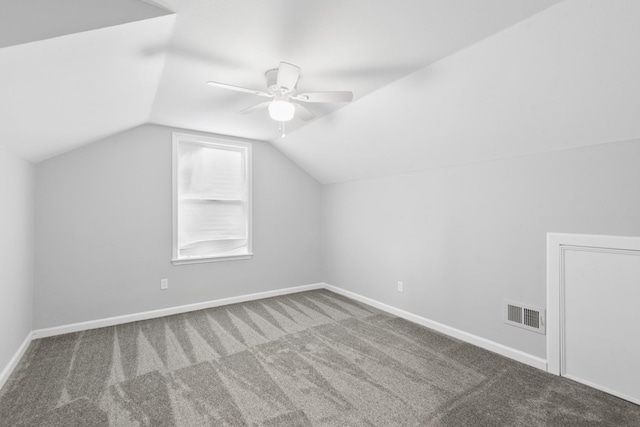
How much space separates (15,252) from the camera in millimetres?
2553

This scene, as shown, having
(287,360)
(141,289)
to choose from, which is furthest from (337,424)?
(141,289)

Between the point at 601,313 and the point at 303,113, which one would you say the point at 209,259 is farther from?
the point at 601,313

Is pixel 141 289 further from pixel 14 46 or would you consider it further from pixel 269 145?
pixel 14 46

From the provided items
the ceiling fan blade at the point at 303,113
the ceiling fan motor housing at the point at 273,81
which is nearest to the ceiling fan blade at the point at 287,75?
the ceiling fan motor housing at the point at 273,81

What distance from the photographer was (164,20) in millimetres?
1592

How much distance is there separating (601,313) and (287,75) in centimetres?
290

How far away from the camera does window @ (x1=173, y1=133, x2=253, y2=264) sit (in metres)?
3.96

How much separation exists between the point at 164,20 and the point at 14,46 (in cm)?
67

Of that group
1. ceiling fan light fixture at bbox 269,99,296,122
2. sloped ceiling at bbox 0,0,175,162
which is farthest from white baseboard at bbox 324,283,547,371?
sloped ceiling at bbox 0,0,175,162

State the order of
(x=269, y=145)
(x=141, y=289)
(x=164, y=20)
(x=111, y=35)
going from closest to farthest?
(x=111, y=35), (x=164, y=20), (x=141, y=289), (x=269, y=145)

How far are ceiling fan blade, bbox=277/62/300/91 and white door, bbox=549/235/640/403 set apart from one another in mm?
2456

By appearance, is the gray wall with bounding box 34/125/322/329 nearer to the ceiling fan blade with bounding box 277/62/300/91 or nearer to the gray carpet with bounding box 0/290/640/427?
the gray carpet with bounding box 0/290/640/427

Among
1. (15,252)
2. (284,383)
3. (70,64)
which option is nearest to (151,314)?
(15,252)

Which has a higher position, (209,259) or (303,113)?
(303,113)
